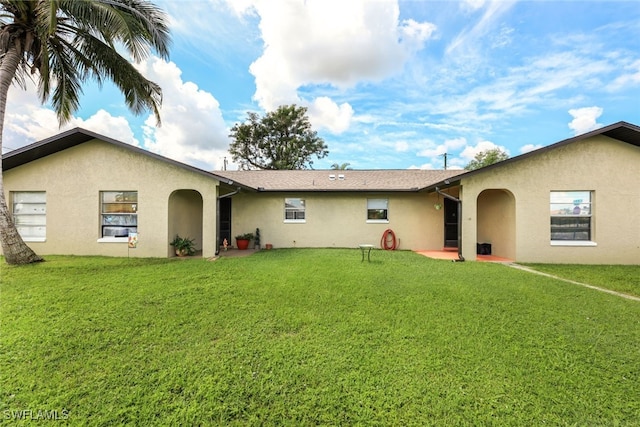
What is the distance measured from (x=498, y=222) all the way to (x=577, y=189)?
274cm

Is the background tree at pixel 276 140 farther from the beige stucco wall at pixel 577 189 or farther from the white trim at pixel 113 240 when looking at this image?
the beige stucco wall at pixel 577 189

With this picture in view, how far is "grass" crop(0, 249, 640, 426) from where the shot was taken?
2.60 metres

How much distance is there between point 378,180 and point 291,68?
8427mm

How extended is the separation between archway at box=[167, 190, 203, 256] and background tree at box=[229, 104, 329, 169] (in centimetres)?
1894

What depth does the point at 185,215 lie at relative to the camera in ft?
38.4

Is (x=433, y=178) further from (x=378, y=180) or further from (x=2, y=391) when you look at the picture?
(x=2, y=391)

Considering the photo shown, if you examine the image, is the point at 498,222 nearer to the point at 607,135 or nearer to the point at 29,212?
the point at 607,135

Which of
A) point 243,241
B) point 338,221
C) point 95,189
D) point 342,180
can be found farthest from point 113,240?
point 342,180

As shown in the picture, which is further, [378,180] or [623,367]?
[378,180]

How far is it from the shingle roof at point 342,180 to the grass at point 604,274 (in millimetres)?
5685

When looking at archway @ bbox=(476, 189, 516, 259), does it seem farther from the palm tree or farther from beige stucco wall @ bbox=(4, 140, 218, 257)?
the palm tree

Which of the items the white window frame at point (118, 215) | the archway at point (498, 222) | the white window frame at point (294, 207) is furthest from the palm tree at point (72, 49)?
the archway at point (498, 222)

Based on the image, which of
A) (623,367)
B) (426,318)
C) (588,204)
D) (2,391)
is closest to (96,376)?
(2,391)

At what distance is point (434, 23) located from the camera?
11.2m
